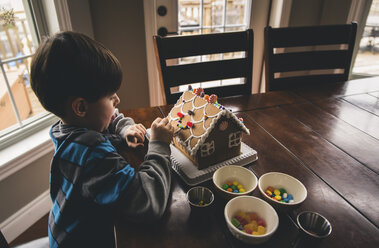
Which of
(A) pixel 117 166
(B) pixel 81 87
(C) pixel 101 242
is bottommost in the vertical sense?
(C) pixel 101 242

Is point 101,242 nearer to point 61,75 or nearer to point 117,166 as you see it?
point 117,166

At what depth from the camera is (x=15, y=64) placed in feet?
4.73

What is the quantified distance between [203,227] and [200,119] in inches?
12.4

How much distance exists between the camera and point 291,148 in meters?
0.92

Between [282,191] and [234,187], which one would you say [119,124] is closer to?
[234,187]

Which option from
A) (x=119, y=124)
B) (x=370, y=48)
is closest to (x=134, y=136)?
(x=119, y=124)

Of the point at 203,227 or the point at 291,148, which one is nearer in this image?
the point at 203,227

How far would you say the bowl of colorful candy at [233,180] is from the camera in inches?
27.2

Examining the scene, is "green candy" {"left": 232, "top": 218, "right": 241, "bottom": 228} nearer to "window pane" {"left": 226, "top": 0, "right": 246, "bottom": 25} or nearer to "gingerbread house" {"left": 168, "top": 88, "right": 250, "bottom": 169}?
"gingerbread house" {"left": 168, "top": 88, "right": 250, "bottom": 169}

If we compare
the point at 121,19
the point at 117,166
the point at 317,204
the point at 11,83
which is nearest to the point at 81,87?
the point at 117,166

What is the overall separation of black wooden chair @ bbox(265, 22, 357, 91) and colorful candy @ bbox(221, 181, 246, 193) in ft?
3.06

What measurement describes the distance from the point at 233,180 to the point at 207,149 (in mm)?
115

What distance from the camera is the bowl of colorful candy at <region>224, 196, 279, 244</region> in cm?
55

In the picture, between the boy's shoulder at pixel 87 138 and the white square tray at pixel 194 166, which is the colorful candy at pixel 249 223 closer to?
the white square tray at pixel 194 166
